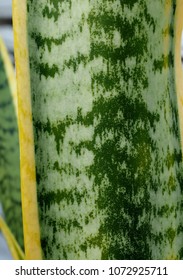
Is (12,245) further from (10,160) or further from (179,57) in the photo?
(179,57)

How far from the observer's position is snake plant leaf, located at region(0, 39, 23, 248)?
598 millimetres

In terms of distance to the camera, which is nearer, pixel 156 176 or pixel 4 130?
pixel 156 176

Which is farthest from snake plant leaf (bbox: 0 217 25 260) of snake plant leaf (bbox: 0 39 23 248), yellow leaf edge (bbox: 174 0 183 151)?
yellow leaf edge (bbox: 174 0 183 151)

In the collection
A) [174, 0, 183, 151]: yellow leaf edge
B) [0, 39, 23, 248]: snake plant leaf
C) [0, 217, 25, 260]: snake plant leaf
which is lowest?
[0, 217, 25, 260]: snake plant leaf

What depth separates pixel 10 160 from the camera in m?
0.60

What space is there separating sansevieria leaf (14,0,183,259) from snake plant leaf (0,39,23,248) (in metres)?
0.10

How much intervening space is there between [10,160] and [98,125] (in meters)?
0.19

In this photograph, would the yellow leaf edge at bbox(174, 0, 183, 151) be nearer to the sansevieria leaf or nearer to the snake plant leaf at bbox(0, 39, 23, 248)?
the sansevieria leaf

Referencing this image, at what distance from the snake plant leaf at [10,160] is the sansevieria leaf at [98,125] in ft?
0.32

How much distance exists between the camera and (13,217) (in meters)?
0.61

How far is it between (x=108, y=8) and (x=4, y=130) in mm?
249
